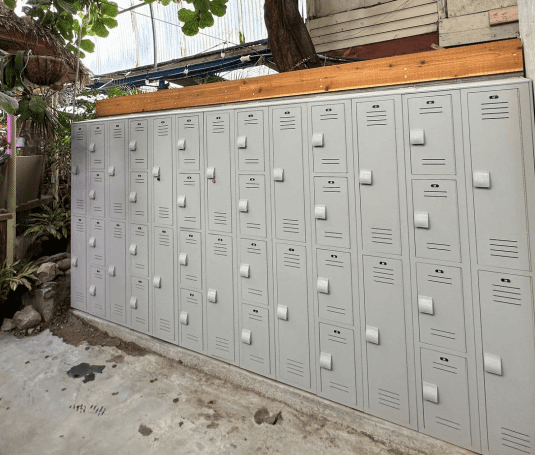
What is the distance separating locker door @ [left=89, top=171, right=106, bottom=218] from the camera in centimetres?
388

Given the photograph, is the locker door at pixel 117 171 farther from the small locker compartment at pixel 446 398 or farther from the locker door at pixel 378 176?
the small locker compartment at pixel 446 398

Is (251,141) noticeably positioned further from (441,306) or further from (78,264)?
(78,264)

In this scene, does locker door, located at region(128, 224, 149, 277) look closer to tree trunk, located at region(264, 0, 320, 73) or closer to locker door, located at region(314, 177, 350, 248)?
locker door, located at region(314, 177, 350, 248)

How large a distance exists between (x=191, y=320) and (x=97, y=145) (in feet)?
6.83

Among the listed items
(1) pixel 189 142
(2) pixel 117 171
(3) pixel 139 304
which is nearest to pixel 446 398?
(1) pixel 189 142

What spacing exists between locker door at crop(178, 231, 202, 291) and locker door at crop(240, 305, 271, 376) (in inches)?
21.5

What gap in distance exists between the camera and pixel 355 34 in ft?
15.6

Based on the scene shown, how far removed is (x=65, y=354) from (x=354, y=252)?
2.90 m

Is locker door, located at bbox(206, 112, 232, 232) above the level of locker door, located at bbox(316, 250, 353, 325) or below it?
above

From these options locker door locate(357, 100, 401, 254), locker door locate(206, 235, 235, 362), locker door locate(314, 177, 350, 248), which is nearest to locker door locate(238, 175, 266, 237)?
locker door locate(206, 235, 235, 362)

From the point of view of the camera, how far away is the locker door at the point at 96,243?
3.92 metres

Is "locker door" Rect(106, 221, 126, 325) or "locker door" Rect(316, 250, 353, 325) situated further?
"locker door" Rect(106, 221, 126, 325)

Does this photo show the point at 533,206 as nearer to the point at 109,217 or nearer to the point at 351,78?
the point at 351,78

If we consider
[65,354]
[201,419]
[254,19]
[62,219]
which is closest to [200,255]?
[201,419]
